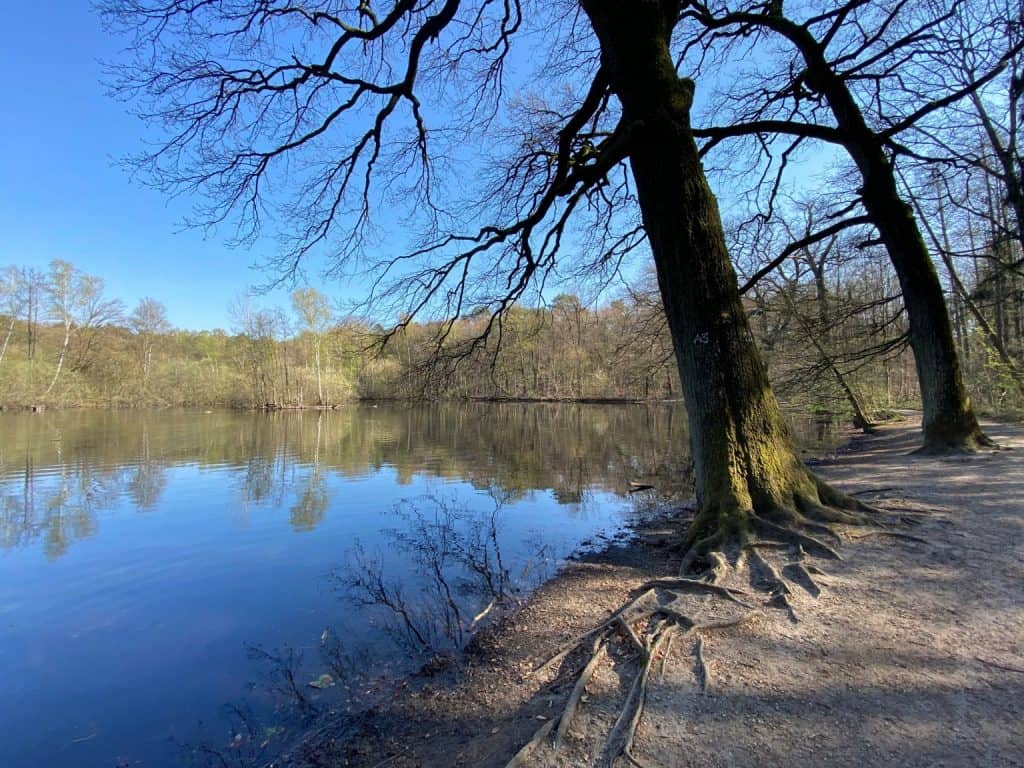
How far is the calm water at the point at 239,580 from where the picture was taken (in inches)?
147

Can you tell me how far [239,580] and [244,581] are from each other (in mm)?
98

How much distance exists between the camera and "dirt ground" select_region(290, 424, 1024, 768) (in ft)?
6.80

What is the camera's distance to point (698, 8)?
25.0 ft

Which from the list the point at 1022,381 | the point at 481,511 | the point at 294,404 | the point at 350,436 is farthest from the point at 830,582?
the point at 294,404

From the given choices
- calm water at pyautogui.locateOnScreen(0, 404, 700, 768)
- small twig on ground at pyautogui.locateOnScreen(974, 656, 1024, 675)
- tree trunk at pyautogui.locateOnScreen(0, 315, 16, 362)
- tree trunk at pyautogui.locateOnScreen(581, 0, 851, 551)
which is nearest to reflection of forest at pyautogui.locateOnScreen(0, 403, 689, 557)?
calm water at pyautogui.locateOnScreen(0, 404, 700, 768)

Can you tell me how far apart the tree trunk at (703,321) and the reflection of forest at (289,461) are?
20.7ft

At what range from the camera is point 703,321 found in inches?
185

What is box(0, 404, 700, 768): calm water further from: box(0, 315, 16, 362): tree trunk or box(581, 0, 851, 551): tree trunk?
box(0, 315, 16, 362): tree trunk

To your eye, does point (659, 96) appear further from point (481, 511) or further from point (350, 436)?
point (350, 436)

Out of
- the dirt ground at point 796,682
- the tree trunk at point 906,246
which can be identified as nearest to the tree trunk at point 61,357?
the dirt ground at point 796,682

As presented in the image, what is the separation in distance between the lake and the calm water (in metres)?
0.03

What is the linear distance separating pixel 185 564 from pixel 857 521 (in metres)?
8.43

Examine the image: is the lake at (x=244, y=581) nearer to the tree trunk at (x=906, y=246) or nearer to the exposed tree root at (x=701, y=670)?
the exposed tree root at (x=701, y=670)

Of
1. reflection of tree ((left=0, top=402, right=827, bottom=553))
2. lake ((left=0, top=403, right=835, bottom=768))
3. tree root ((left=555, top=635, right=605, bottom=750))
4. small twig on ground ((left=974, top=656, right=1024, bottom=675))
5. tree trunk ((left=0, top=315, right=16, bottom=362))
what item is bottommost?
lake ((left=0, top=403, right=835, bottom=768))
